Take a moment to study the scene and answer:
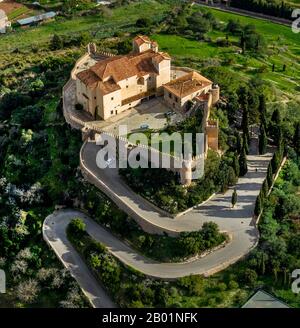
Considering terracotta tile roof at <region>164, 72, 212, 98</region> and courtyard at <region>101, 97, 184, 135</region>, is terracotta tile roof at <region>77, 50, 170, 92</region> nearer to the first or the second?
terracotta tile roof at <region>164, 72, 212, 98</region>

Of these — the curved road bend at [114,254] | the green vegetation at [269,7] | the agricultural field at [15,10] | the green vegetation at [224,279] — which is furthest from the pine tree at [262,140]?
the agricultural field at [15,10]

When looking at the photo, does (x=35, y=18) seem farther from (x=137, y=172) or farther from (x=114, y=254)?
(x=114, y=254)

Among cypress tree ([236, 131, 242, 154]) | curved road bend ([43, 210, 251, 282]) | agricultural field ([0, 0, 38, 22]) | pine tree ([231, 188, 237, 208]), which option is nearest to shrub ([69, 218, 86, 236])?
curved road bend ([43, 210, 251, 282])

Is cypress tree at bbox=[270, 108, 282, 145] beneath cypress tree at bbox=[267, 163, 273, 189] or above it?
above

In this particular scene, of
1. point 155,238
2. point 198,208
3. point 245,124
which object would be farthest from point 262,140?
point 155,238

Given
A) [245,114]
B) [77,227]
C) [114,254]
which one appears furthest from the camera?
[245,114]

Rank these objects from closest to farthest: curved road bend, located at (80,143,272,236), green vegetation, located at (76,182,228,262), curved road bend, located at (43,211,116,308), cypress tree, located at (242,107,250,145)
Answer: curved road bend, located at (43,211,116,308), green vegetation, located at (76,182,228,262), curved road bend, located at (80,143,272,236), cypress tree, located at (242,107,250,145)

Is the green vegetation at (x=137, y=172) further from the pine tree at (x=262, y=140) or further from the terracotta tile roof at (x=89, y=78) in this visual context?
the terracotta tile roof at (x=89, y=78)
